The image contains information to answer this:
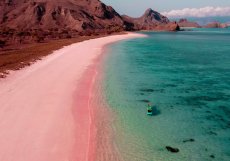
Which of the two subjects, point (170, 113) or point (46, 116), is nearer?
point (46, 116)

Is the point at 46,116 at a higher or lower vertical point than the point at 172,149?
higher

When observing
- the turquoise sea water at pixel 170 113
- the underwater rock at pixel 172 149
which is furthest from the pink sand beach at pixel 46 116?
the underwater rock at pixel 172 149

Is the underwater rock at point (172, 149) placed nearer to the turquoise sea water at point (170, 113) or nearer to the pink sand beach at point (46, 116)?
the turquoise sea water at point (170, 113)

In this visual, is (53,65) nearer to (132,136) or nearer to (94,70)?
(94,70)

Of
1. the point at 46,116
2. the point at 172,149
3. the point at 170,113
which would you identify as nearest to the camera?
the point at 172,149

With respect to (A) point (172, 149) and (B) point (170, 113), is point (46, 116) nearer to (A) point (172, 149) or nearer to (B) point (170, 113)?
(A) point (172, 149)

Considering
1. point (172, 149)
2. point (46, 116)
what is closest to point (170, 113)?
point (172, 149)

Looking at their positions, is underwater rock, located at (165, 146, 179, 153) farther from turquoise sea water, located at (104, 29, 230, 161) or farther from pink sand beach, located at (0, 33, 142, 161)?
pink sand beach, located at (0, 33, 142, 161)

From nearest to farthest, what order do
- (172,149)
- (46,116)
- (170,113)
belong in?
(172,149) < (46,116) < (170,113)
